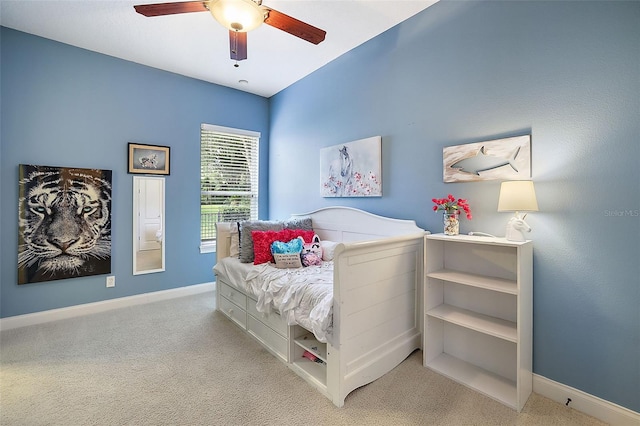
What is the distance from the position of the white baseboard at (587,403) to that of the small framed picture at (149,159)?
4.10 meters

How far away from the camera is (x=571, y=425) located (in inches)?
62.9

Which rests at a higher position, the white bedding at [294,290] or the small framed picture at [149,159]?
the small framed picture at [149,159]

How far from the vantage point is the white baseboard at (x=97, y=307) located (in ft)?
9.26

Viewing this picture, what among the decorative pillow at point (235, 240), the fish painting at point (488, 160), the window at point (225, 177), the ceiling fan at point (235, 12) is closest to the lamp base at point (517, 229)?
the fish painting at point (488, 160)

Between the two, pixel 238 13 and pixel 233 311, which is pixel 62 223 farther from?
pixel 238 13

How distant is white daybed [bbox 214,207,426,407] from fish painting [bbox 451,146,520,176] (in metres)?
0.59

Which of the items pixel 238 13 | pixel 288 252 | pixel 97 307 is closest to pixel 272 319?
pixel 288 252

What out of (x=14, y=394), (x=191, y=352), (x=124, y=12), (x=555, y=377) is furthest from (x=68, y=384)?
(x=555, y=377)

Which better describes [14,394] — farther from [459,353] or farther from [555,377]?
[555,377]

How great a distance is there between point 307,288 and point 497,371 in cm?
144

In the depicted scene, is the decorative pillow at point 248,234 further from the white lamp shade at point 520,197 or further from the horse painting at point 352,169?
the white lamp shade at point 520,197

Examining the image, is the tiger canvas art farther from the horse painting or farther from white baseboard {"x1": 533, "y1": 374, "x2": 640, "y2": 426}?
white baseboard {"x1": 533, "y1": 374, "x2": 640, "y2": 426}

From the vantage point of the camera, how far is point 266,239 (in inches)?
114

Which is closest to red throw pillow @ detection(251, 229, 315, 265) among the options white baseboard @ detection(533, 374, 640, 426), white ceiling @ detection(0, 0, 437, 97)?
white ceiling @ detection(0, 0, 437, 97)
